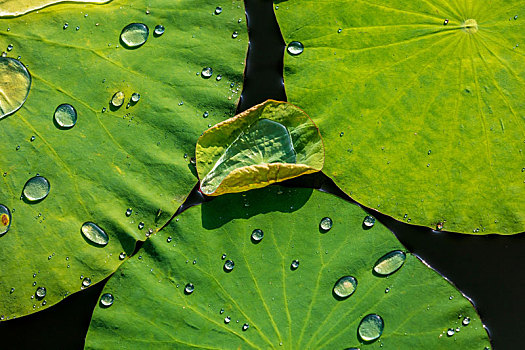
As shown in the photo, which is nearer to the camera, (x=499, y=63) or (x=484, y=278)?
(x=499, y=63)

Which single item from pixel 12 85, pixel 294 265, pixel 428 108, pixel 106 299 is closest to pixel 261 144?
pixel 294 265

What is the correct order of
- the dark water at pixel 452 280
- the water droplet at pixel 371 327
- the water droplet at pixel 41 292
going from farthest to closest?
the dark water at pixel 452 280
the water droplet at pixel 41 292
the water droplet at pixel 371 327

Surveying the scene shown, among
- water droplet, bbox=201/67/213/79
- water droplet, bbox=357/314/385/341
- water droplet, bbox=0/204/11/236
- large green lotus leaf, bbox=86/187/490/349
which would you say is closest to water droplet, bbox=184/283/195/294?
large green lotus leaf, bbox=86/187/490/349

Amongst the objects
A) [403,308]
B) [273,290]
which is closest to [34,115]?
[273,290]

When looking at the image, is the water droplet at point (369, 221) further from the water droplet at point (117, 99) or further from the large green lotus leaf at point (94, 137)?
the water droplet at point (117, 99)

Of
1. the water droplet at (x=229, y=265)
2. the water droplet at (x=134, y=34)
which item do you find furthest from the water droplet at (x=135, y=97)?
the water droplet at (x=229, y=265)

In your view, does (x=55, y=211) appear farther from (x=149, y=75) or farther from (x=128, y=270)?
(x=149, y=75)

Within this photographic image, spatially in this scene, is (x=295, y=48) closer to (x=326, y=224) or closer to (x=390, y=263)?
(x=326, y=224)
